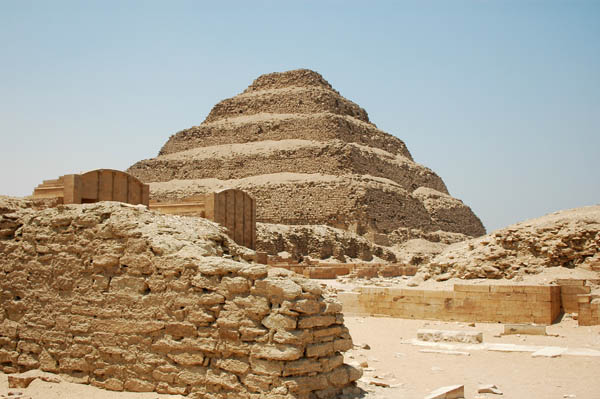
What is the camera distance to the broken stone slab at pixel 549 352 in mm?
8266

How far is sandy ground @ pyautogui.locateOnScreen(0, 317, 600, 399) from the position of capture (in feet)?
20.1

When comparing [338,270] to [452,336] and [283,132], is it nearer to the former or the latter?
[452,336]

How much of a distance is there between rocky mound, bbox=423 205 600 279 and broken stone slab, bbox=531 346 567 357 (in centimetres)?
433

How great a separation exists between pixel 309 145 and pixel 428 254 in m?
15.7

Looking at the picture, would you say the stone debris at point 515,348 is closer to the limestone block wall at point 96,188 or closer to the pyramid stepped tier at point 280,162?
the limestone block wall at point 96,188

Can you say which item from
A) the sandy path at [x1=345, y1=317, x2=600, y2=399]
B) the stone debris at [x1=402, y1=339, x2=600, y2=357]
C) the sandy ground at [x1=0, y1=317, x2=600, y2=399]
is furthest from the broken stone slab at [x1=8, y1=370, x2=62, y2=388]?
the stone debris at [x1=402, y1=339, x2=600, y2=357]

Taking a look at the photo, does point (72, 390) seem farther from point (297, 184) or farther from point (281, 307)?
point (297, 184)

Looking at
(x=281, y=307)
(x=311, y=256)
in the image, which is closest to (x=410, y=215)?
(x=311, y=256)

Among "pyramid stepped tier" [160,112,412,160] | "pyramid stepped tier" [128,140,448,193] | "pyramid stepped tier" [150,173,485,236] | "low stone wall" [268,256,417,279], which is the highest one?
"pyramid stepped tier" [160,112,412,160]

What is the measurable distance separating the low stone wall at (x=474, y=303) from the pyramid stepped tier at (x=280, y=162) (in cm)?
3942

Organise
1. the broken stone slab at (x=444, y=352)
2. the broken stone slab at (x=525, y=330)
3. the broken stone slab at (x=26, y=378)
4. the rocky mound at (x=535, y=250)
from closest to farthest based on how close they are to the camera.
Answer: the broken stone slab at (x=26, y=378) → the broken stone slab at (x=444, y=352) → the broken stone slab at (x=525, y=330) → the rocky mound at (x=535, y=250)

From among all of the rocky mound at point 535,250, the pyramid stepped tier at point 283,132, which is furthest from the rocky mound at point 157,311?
the pyramid stepped tier at point 283,132

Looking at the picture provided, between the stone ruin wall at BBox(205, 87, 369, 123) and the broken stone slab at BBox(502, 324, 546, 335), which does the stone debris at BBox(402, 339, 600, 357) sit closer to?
the broken stone slab at BBox(502, 324, 546, 335)

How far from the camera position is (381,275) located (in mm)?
27656
